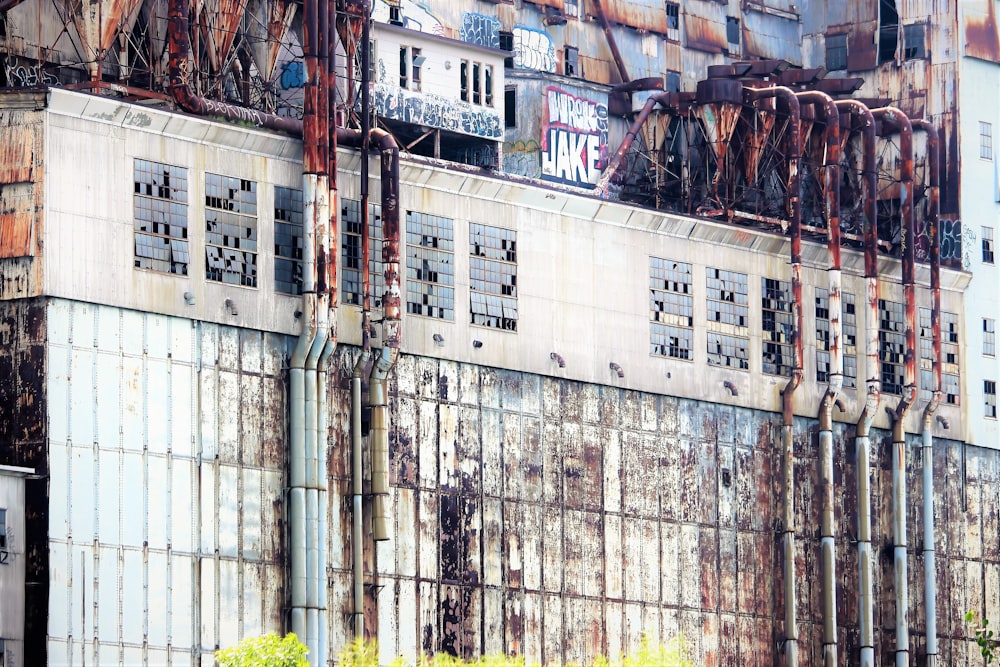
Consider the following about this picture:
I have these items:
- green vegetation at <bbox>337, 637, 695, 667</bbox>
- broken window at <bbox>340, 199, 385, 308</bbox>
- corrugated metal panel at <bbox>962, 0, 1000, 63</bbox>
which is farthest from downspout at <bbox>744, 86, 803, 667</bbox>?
broken window at <bbox>340, 199, 385, 308</bbox>

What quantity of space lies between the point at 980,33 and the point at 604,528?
92.1 feet

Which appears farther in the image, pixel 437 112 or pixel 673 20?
pixel 673 20

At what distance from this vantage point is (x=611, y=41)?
98750 millimetres

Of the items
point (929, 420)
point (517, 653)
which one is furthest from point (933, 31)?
point (517, 653)

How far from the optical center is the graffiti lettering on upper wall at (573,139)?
91.4 metres

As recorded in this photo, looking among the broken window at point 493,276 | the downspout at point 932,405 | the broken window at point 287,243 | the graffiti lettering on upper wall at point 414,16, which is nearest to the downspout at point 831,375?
the downspout at point 932,405

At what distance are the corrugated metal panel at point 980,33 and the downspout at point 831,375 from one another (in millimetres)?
9611

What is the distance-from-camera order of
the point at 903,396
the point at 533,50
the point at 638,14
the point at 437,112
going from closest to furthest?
the point at 437,112, the point at 903,396, the point at 533,50, the point at 638,14

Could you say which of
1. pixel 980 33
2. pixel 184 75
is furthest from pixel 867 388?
pixel 184 75

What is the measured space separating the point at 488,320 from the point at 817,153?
698 inches

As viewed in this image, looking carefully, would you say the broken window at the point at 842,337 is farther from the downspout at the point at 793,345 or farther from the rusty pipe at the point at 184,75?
the rusty pipe at the point at 184,75

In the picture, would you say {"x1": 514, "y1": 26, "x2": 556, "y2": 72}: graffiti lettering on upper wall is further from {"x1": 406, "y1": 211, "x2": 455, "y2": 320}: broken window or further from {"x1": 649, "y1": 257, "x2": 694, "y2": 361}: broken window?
{"x1": 406, "y1": 211, "x2": 455, "y2": 320}: broken window

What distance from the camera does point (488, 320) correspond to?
81438 mm

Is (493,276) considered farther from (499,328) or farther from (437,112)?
(437,112)
